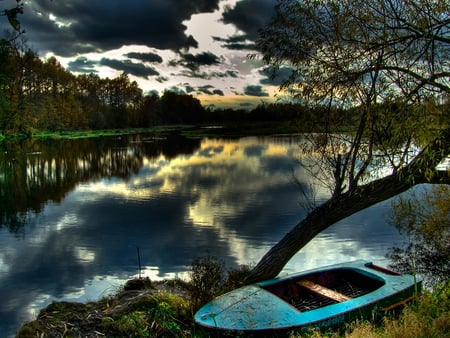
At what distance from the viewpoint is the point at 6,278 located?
11234mm

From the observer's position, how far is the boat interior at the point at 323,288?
23.1 ft

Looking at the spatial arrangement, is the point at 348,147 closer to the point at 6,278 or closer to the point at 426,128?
the point at 426,128

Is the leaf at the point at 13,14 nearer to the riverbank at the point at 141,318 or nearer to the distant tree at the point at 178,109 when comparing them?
the riverbank at the point at 141,318

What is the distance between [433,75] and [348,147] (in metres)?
2.29

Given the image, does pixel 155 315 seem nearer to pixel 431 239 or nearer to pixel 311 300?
pixel 311 300

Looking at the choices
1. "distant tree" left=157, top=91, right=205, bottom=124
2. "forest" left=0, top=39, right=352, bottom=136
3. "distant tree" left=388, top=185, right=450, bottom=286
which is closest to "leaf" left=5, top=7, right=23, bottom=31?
"distant tree" left=388, top=185, right=450, bottom=286

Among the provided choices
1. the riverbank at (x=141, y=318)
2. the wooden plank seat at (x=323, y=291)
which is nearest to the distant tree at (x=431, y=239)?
the riverbank at (x=141, y=318)

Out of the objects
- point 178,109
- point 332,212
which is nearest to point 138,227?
point 332,212

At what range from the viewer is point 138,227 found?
16.5 meters

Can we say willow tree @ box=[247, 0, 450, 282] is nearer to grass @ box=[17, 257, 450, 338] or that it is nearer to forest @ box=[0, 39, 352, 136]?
grass @ box=[17, 257, 450, 338]

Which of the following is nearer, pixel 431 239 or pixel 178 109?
pixel 431 239

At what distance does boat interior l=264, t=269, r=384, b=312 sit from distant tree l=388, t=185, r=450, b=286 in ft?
7.07

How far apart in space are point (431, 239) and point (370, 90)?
19.9ft

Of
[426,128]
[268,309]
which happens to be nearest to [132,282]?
[268,309]
